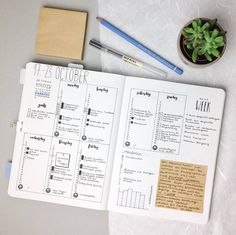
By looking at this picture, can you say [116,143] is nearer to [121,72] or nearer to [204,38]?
[121,72]

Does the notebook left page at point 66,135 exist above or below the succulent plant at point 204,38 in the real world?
below

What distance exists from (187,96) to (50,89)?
31 centimetres

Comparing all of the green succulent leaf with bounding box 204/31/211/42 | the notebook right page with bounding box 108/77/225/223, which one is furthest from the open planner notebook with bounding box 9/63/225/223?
the green succulent leaf with bounding box 204/31/211/42

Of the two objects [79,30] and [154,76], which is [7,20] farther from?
[154,76]

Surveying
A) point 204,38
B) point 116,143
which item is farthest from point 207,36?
point 116,143

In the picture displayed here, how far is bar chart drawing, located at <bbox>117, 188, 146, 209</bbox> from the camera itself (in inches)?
31.0

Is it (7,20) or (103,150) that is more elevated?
(7,20)

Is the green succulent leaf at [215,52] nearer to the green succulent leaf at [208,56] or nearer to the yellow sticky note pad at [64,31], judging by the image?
the green succulent leaf at [208,56]

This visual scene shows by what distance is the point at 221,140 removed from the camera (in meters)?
0.79

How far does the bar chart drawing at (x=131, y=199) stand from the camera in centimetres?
79

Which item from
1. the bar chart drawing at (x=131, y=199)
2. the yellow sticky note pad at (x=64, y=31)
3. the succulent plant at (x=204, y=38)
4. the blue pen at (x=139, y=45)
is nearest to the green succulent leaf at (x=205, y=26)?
the succulent plant at (x=204, y=38)

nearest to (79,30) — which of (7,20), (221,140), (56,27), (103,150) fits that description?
(56,27)

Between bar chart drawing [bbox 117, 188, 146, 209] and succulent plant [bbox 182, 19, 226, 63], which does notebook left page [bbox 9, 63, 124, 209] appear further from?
succulent plant [bbox 182, 19, 226, 63]

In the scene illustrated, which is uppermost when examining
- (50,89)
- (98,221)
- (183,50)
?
(183,50)
